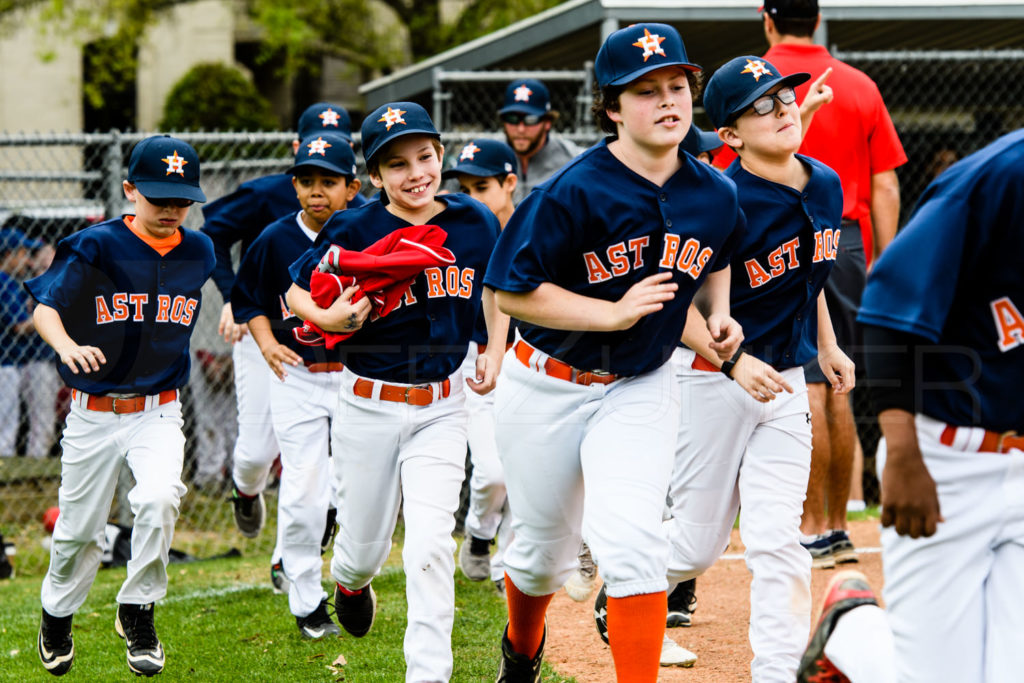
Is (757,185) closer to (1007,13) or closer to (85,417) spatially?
(85,417)

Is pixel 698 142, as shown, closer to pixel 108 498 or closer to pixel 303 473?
pixel 303 473

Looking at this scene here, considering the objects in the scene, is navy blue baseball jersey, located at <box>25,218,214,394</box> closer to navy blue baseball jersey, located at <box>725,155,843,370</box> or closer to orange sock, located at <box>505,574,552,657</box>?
orange sock, located at <box>505,574,552,657</box>

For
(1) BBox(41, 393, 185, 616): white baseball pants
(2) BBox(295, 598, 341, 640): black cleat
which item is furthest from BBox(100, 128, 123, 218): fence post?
(2) BBox(295, 598, 341, 640): black cleat

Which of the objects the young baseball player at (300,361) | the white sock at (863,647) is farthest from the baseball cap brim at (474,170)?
the white sock at (863,647)

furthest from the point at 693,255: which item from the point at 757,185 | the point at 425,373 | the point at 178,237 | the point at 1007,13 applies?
the point at 1007,13

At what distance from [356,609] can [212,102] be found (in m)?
17.7

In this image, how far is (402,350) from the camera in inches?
167

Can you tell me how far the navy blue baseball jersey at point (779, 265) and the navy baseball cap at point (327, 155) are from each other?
2.08m

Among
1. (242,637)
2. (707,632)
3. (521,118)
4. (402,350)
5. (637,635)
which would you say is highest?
(521,118)

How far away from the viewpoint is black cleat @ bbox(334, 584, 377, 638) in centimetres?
460

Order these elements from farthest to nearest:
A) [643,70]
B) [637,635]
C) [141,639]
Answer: [141,639] → [643,70] → [637,635]

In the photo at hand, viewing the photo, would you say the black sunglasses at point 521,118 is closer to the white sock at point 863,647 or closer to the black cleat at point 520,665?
the black cleat at point 520,665

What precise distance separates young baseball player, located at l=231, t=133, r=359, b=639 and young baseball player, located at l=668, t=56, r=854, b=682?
1.90 metres

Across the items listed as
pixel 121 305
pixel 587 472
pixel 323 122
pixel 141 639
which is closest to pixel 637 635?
pixel 587 472
